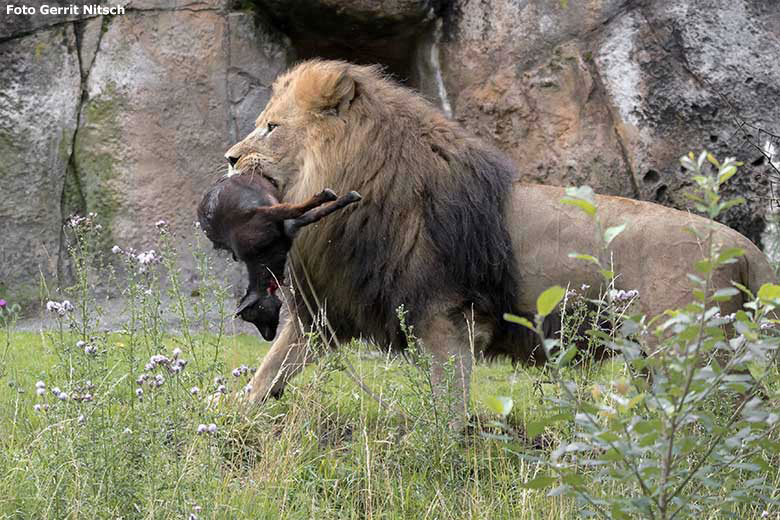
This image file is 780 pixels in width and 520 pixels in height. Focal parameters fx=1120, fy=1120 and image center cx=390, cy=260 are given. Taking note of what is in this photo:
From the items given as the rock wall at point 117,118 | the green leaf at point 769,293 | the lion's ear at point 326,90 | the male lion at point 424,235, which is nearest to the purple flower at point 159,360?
the male lion at point 424,235

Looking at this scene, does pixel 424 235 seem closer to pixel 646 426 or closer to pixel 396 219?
pixel 396 219

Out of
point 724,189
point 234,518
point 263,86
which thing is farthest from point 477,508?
point 263,86

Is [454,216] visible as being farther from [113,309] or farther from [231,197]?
[113,309]

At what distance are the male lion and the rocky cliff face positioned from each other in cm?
276

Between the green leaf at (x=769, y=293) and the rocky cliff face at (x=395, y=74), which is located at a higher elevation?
the green leaf at (x=769, y=293)

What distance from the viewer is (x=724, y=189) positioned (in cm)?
793

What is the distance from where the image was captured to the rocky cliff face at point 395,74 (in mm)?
8047

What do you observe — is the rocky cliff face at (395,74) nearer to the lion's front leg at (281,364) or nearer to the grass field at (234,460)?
the lion's front leg at (281,364)

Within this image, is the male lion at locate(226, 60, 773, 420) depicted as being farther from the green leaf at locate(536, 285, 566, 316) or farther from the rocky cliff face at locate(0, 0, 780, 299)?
the rocky cliff face at locate(0, 0, 780, 299)

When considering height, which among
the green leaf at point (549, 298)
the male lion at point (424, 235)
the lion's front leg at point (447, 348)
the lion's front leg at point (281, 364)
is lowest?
the lion's front leg at point (281, 364)

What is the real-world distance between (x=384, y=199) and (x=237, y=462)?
4.88ft

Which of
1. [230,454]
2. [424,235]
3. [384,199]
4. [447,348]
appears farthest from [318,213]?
[230,454]

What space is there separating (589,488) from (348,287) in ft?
5.99

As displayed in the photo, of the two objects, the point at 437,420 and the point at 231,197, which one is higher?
the point at 231,197
